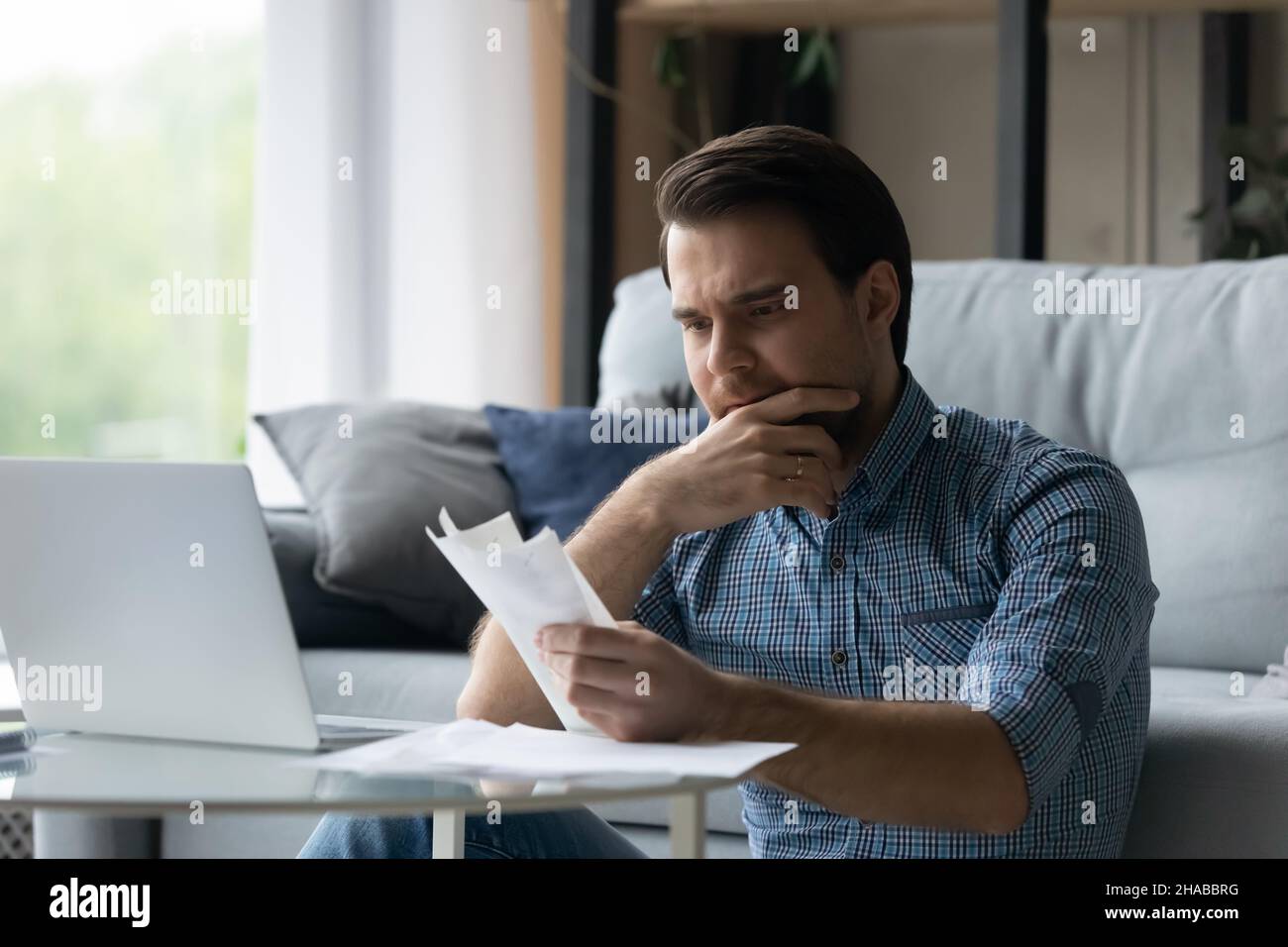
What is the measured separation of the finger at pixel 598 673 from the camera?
1.01 meters

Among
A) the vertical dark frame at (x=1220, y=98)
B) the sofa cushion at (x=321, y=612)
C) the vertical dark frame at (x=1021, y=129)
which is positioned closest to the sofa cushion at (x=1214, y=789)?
the sofa cushion at (x=321, y=612)

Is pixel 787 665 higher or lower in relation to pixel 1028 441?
lower

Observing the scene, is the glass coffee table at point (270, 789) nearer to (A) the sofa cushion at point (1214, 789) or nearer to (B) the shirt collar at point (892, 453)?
(B) the shirt collar at point (892, 453)

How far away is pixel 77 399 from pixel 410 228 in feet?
2.37

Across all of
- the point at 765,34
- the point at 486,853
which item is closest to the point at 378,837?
the point at 486,853

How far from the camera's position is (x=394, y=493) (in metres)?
2.15

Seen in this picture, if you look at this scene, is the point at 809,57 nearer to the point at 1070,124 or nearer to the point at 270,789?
the point at 1070,124

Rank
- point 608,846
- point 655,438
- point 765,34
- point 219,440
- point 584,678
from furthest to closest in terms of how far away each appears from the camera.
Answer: point 765,34, point 219,440, point 655,438, point 608,846, point 584,678

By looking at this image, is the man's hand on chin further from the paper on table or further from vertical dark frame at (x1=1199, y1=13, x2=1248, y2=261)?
vertical dark frame at (x1=1199, y1=13, x2=1248, y2=261)

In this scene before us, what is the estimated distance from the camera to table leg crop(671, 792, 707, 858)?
37.8 inches

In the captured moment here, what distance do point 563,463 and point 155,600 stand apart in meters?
1.21

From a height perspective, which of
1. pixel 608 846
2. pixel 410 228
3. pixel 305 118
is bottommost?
pixel 608 846

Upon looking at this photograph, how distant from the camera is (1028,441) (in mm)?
1360

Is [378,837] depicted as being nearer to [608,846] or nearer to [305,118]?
[608,846]
